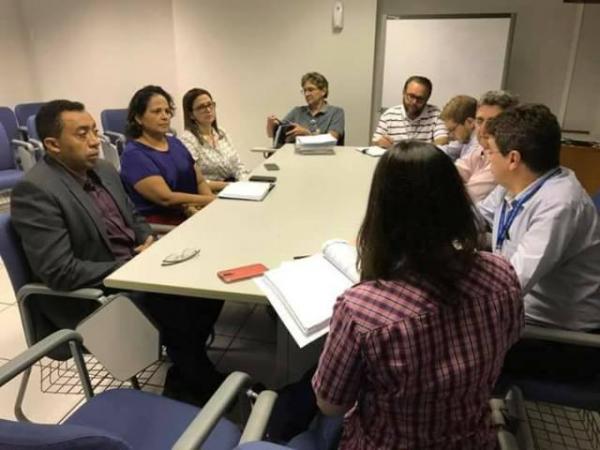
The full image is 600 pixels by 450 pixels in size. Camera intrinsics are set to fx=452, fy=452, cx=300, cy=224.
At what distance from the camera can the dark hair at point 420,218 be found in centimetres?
82

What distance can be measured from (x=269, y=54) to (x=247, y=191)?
9.75 feet

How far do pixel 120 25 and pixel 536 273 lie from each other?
5220 millimetres

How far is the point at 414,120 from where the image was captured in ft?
12.1

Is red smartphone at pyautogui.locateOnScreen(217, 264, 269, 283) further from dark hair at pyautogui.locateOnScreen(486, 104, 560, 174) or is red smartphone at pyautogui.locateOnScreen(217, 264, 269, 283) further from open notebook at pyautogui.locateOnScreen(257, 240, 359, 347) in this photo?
dark hair at pyautogui.locateOnScreen(486, 104, 560, 174)

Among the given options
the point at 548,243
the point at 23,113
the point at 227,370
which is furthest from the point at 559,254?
the point at 23,113

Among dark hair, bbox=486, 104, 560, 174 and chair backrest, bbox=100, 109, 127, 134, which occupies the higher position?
dark hair, bbox=486, 104, 560, 174

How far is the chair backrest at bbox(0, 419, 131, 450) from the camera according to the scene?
25.0 inches

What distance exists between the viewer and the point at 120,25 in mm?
5059

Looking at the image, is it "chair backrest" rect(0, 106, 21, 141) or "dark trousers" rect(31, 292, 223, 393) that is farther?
"chair backrest" rect(0, 106, 21, 141)

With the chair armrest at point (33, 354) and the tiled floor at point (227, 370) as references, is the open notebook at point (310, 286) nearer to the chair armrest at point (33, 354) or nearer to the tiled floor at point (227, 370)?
the chair armrest at point (33, 354)

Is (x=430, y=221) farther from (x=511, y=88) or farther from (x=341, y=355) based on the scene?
(x=511, y=88)

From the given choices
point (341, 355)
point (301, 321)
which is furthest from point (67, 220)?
point (341, 355)

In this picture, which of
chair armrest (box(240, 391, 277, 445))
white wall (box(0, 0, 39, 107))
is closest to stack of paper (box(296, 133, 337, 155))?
chair armrest (box(240, 391, 277, 445))

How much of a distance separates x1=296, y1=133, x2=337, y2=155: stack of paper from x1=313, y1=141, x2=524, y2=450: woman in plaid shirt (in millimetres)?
2504
